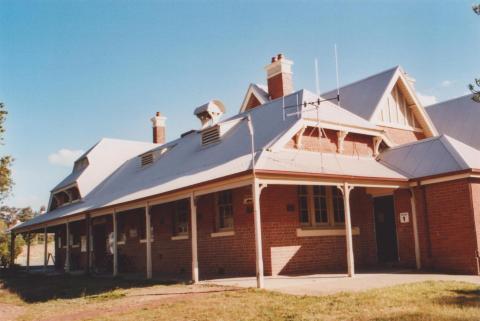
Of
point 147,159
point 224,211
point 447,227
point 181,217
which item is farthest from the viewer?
point 147,159

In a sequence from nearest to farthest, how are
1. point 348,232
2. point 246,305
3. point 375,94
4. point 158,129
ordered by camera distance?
point 246,305 → point 348,232 → point 375,94 → point 158,129

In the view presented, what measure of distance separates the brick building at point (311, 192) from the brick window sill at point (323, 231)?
0.03 m

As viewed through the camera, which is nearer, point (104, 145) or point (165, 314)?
point (165, 314)

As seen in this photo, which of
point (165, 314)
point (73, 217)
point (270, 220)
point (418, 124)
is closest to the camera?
point (165, 314)

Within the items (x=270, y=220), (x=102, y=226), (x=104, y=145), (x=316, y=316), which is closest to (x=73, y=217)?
(x=102, y=226)

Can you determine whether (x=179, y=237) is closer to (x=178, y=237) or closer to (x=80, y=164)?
(x=178, y=237)

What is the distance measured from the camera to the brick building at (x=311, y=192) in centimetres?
1357

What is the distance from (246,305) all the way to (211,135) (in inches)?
391

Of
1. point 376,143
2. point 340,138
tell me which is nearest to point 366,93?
point 376,143

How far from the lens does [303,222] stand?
15320 millimetres

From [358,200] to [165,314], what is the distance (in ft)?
31.0

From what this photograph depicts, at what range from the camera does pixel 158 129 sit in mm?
31469

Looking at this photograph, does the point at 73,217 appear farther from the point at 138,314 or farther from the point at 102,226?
the point at 138,314

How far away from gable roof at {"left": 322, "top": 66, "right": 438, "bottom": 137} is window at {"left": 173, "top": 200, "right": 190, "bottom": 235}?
7.27 m
